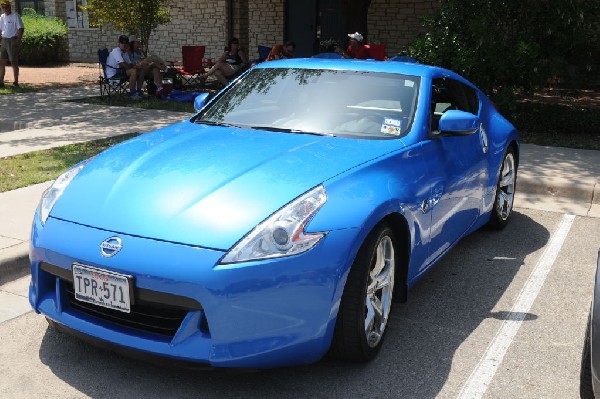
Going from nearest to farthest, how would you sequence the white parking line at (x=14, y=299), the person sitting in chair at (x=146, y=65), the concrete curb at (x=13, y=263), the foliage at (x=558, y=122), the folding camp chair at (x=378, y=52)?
the white parking line at (x=14, y=299)
the concrete curb at (x=13, y=263)
the foliage at (x=558, y=122)
the folding camp chair at (x=378, y=52)
the person sitting in chair at (x=146, y=65)

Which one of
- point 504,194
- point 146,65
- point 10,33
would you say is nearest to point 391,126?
point 504,194

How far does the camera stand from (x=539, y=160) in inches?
356

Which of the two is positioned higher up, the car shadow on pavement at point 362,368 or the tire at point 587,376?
the tire at point 587,376

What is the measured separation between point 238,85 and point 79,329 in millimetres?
2395

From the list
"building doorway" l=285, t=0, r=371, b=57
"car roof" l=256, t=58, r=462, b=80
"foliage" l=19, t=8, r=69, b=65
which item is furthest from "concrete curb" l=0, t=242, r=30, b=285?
"foliage" l=19, t=8, r=69, b=65

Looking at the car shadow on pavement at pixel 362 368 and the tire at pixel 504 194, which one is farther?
the tire at pixel 504 194

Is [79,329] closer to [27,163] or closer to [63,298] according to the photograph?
[63,298]

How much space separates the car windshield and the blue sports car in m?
0.01

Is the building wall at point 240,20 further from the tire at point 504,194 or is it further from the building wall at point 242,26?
the tire at point 504,194

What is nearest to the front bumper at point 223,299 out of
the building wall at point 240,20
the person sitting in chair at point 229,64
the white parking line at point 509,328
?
the white parking line at point 509,328

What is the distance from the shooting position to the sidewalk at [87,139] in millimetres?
5527

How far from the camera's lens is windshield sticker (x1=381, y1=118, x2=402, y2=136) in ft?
14.4

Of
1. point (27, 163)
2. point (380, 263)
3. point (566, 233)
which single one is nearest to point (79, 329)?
point (380, 263)

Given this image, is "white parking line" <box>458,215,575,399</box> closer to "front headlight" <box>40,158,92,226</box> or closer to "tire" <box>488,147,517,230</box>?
"tire" <box>488,147,517,230</box>
